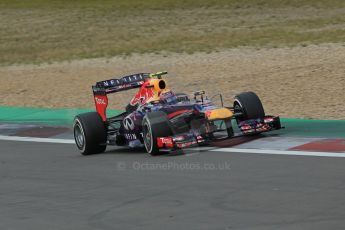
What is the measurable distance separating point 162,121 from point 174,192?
8.12 ft

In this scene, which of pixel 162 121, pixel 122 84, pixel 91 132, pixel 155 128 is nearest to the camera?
pixel 155 128

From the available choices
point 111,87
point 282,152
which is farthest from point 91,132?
point 282,152

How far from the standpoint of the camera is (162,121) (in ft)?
41.0

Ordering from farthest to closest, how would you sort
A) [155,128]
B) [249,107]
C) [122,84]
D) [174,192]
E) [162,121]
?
[122,84], [249,107], [162,121], [155,128], [174,192]

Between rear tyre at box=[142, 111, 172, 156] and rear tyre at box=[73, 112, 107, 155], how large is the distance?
1.04 metres

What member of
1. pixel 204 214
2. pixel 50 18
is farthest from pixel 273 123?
pixel 50 18

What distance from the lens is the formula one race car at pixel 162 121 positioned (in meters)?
12.5

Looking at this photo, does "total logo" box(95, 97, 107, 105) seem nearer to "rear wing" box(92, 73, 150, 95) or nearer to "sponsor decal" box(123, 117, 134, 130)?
"rear wing" box(92, 73, 150, 95)

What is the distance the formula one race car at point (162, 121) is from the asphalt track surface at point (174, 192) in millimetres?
236

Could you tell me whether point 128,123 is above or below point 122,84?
below

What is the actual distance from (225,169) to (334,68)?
1001 cm

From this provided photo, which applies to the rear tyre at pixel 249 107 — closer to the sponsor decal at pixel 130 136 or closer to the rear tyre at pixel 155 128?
the rear tyre at pixel 155 128

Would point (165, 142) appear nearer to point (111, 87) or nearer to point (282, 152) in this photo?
point (282, 152)

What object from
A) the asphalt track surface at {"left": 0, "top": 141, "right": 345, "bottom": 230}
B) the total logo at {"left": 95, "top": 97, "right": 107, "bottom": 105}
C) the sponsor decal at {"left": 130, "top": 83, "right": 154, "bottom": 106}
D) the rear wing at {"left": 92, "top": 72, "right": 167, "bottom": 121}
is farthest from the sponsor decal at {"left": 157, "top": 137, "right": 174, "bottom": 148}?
the total logo at {"left": 95, "top": 97, "right": 107, "bottom": 105}
